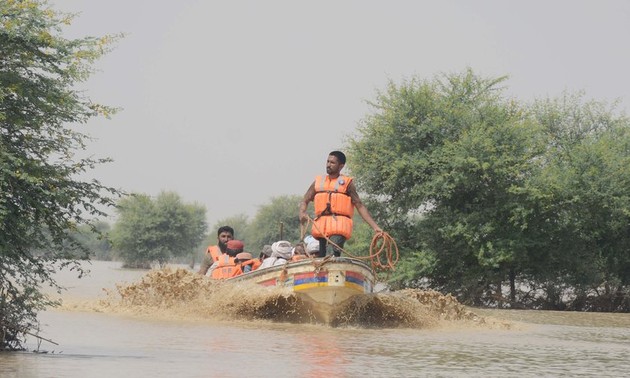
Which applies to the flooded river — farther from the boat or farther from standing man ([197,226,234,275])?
standing man ([197,226,234,275])

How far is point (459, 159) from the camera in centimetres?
3406

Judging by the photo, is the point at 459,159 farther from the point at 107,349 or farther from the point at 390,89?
the point at 107,349

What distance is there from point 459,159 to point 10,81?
23.7 metres

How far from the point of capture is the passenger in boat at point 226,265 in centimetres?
2242

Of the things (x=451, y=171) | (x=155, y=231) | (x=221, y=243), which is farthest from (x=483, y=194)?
(x=155, y=231)

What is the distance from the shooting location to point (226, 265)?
885 inches

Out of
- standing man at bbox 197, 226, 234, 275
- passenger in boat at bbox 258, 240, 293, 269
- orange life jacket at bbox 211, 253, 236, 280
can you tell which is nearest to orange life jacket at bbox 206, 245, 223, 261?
standing man at bbox 197, 226, 234, 275

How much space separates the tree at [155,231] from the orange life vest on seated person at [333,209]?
76.8m

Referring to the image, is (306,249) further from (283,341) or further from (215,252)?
(283,341)

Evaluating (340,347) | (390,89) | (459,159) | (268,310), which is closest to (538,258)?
(459,159)

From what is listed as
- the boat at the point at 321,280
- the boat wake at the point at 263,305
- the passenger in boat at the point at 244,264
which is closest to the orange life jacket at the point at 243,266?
the passenger in boat at the point at 244,264

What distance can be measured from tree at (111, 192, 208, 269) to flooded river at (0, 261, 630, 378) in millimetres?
72833

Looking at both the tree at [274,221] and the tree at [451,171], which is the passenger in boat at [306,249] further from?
the tree at [274,221]

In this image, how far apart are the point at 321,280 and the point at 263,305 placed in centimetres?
151
